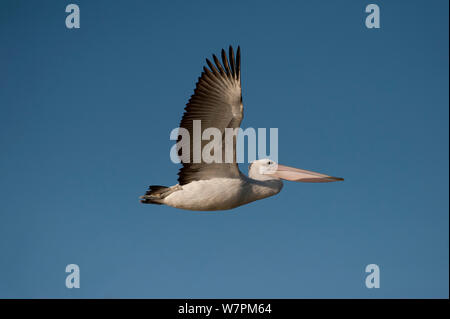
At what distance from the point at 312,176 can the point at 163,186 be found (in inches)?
132

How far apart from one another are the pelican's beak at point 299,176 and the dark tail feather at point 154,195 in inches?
97.0

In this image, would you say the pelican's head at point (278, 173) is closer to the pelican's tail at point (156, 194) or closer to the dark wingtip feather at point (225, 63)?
the pelican's tail at point (156, 194)

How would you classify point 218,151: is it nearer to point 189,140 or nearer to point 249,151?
point 189,140

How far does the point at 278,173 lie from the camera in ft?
33.5

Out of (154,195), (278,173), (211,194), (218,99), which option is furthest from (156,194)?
(278,173)

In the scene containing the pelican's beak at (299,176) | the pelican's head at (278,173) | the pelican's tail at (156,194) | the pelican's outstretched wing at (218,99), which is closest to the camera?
the pelican's outstretched wing at (218,99)

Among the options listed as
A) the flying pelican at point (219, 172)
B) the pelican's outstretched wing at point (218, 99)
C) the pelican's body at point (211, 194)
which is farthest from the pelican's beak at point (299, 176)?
the pelican's outstretched wing at point (218, 99)

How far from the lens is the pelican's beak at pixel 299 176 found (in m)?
10.2

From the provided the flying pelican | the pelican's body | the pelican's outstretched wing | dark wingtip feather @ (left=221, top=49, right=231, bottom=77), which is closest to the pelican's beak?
the flying pelican

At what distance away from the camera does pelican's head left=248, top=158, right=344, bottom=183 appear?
1001 centimetres

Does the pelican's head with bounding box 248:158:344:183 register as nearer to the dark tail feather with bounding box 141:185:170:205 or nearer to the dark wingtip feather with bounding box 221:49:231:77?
the dark tail feather with bounding box 141:185:170:205

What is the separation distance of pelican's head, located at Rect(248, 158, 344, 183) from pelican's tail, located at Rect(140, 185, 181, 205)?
74.2 inches
